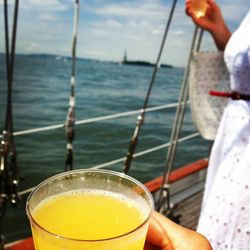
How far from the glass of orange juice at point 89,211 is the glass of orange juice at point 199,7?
929mm

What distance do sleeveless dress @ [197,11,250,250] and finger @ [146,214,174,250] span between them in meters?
0.49

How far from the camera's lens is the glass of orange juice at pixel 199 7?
1.25 m

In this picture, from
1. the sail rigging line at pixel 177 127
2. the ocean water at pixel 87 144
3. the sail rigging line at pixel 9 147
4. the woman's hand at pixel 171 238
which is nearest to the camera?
the woman's hand at pixel 171 238

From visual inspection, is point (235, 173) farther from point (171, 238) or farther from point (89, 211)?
point (89, 211)

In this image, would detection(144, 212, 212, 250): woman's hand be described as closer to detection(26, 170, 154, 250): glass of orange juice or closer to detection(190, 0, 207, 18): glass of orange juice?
detection(26, 170, 154, 250): glass of orange juice

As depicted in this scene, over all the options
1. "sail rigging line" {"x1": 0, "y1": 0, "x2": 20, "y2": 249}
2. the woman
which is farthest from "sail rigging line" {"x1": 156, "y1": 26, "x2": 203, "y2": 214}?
"sail rigging line" {"x1": 0, "y1": 0, "x2": 20, "y2": 249}

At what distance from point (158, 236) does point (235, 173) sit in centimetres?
53

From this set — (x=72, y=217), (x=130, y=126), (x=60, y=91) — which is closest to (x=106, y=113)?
(x=130, y=126)

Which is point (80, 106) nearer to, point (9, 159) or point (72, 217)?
point (9, 159)

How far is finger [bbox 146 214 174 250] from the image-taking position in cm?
51

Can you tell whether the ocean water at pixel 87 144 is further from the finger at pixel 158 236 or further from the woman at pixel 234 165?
the finger at pixel 158 236

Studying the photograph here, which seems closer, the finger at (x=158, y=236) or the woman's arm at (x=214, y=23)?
the finger at (x=158, y=236)

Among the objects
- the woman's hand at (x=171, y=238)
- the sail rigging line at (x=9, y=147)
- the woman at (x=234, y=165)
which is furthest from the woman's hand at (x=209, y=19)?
the woman's hand at (x=171, y=238)

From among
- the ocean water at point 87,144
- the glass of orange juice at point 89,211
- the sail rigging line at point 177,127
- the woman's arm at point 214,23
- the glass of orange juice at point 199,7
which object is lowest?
the ocean water at point 87,144
